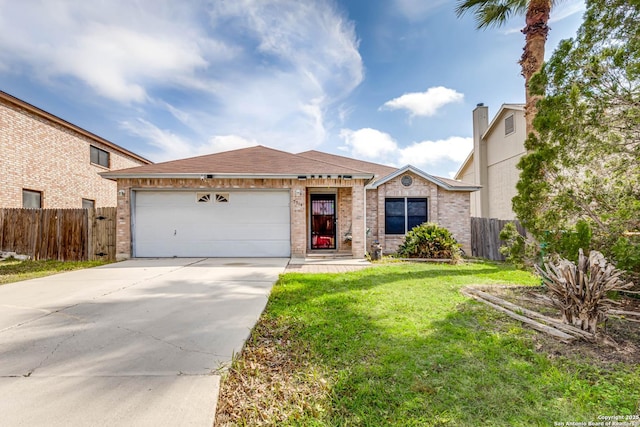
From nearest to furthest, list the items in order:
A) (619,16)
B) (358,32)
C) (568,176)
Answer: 1. (619,16)
2. (568,176)
3. (358,32)

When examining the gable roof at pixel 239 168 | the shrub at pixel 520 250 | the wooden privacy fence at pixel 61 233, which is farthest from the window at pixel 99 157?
the shrub at pixel 520 250

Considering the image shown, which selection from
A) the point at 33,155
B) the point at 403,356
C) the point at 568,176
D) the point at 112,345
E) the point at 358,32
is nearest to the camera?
the point at 403,356

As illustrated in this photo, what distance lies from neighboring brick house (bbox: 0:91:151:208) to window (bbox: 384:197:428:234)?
51.1 ft

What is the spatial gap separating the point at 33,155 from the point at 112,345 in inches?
567

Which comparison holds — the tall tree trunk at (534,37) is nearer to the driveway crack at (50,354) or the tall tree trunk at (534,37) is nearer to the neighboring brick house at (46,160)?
the driveway crack at (50,354)

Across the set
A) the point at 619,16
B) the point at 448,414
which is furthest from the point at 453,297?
the point at 619,16

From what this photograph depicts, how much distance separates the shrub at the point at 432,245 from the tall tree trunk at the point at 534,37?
4104mm

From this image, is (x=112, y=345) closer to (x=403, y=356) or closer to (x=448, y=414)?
(x=403, y=356)

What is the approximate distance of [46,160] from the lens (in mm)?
12789

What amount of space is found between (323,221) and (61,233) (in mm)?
9843

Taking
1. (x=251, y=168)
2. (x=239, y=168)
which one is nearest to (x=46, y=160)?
(x=239, y=168)

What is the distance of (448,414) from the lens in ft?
6.65

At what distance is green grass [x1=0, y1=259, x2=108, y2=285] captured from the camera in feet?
22.9

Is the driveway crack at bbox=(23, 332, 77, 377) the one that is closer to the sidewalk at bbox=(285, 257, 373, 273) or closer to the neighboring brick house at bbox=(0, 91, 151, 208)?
the sidewalk at bbox=(285, 257, 373, 273)
